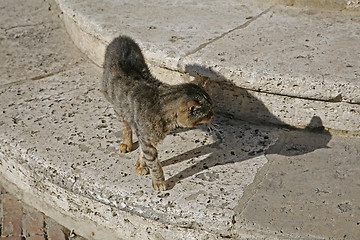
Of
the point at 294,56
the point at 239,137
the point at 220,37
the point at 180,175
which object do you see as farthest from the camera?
the point at 220,37

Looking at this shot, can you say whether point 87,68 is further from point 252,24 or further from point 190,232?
point 190,232

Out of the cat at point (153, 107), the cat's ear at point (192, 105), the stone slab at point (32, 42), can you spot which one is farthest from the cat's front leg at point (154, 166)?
the stone slab at point (32, 42)

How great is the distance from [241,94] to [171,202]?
43.1 inches

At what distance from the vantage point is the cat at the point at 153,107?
9.28 ft

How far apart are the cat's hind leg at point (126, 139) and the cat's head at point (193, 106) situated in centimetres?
52

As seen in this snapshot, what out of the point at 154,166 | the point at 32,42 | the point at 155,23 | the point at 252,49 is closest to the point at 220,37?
the point at 252,49

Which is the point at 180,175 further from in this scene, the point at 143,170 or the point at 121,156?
the point at 121,156

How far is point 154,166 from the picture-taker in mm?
2873

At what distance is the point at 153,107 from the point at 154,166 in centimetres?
37

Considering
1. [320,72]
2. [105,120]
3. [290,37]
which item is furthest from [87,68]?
[320,72]

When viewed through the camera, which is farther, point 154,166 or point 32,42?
point 32,42

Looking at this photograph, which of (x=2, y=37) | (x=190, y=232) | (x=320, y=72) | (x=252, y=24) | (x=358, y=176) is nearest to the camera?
(x=190, y=232)

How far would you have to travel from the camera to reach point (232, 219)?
2.68 meters

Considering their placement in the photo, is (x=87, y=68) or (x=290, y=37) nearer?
(x=290, y=37)
